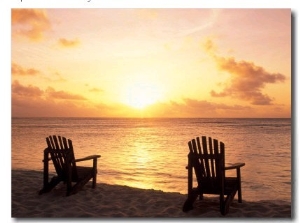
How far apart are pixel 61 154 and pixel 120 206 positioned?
4.46 ft

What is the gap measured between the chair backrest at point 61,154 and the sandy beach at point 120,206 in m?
0.41

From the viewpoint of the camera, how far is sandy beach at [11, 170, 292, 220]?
20.8ft

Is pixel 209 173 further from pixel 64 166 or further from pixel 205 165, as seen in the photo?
pixel 64 166

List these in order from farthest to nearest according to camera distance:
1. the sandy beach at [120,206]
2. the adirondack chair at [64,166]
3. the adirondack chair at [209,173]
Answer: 1. the adirondack chair at [64,166]
2. the sandy beach at [120,206]
3. the adirondack chair at [209,173]

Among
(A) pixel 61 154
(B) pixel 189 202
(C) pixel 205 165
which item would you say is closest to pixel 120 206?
(B) pixel 189 202

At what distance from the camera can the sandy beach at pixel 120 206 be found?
6.34m

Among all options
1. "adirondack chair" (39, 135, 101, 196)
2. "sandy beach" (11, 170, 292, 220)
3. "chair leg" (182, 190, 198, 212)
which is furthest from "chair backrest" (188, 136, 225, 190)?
"adirondack chair" (39, 135, 101, 196)

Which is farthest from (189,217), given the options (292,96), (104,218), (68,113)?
(68,113)

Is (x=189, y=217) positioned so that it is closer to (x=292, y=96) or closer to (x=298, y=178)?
(x=298, y=178)

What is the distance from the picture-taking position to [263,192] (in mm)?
8352

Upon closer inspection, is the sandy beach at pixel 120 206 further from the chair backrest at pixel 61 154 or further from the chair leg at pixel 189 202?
the chair backrest at pixel 61 154

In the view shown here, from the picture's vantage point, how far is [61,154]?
704 centimetres

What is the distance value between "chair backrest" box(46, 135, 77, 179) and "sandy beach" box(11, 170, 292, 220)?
41cm

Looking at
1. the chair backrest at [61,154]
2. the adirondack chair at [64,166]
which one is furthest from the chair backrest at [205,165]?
the chair backrest at [61,154]
